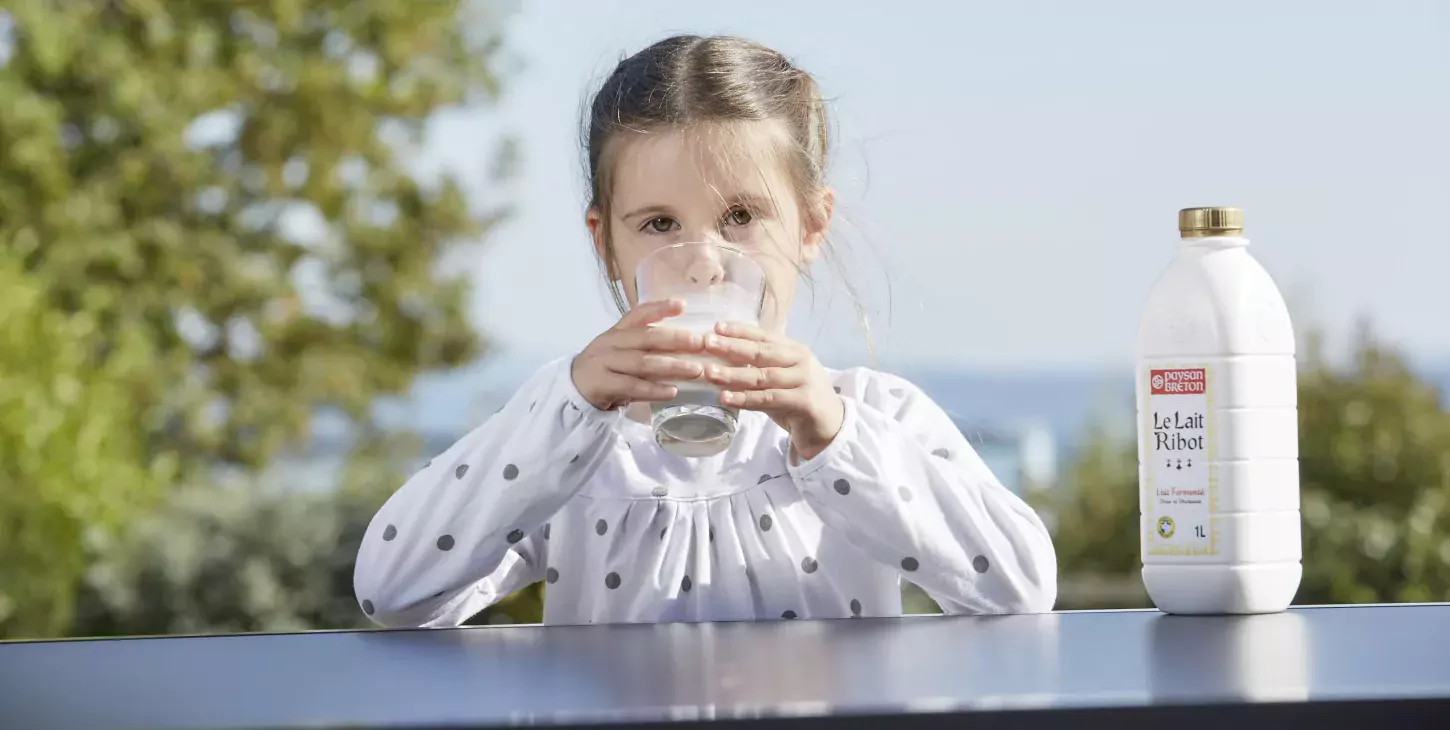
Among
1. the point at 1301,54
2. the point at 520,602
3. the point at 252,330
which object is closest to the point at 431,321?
the point at 252,330

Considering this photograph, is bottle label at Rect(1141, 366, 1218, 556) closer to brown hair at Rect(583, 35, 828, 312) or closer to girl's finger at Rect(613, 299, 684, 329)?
girl's finger at Rect(613, 299, 684, 329)

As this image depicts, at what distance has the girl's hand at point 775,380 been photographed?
3.95 feet

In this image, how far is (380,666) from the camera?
948mm

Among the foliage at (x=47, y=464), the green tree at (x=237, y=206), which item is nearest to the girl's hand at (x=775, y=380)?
the foliage at (x=47, y=464)

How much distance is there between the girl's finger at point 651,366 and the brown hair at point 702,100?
0.45 metres

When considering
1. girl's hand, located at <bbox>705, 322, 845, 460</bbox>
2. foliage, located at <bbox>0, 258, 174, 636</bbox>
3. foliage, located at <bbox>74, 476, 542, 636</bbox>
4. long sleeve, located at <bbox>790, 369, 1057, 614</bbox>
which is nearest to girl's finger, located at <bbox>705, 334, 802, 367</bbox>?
girl's hand, located at <bbox>705, 322, 845, 460</bbox>

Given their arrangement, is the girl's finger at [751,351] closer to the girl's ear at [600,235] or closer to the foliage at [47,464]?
the girl's ear at [600,235]

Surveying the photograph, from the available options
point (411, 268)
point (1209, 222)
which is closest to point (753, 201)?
point (1209, 222)

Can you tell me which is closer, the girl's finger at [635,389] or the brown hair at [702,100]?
the girl's finger at [635,389]

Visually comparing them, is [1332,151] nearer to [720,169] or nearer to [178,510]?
[178,510]

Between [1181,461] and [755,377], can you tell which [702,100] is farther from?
[1181,461]

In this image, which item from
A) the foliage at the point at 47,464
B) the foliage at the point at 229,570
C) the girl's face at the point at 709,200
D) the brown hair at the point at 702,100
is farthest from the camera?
the foliage at the point at 229,570

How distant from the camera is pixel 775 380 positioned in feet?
4.07

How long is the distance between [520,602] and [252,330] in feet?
6.47
